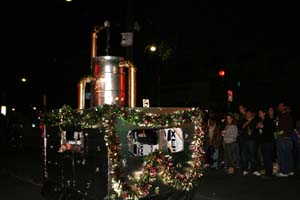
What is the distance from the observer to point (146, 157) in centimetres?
630

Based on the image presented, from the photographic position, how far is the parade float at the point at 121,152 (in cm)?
592

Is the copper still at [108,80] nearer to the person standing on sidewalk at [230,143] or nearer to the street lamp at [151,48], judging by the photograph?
the person standing on sidewalk at [230,143]

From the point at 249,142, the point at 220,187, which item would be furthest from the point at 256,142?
the point at 220,187

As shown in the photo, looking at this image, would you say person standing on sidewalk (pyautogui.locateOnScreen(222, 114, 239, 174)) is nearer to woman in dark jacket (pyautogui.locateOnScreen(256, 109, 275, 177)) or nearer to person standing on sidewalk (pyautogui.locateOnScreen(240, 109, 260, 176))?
person standing on sidewalk (pyautogui.locateOnScreen(240, 109, 260, 176))

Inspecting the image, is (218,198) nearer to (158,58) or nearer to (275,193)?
(275,193)

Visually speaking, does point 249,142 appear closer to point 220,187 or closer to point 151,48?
point 220,187

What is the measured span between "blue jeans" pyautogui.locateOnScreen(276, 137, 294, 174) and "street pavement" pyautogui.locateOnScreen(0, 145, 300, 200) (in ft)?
0.98

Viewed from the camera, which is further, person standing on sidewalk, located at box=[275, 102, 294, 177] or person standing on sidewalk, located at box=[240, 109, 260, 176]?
person standing on sidewalk, located at box=[240, 109, 260, 176]

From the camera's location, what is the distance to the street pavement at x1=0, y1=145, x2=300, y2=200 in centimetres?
900

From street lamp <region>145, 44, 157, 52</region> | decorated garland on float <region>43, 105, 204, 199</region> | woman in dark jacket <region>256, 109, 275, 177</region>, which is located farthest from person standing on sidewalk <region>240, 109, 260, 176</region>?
street lamp <region>145, 44, 157, 52</region>

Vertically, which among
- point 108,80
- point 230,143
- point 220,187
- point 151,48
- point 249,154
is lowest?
point 220,187

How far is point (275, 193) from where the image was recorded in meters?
9.11

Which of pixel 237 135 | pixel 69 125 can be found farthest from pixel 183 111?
pixel 237 135

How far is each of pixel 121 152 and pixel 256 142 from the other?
6.32 m
